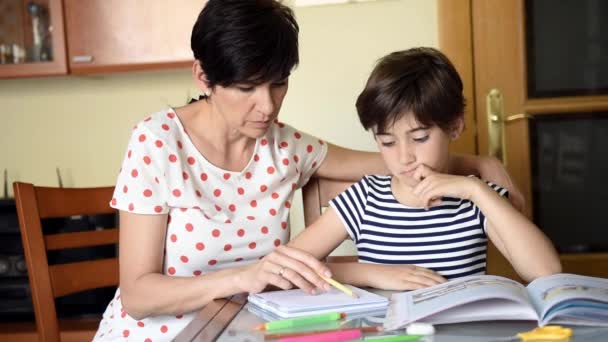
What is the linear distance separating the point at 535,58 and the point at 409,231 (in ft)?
3.79

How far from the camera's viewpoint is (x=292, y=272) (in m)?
1.25

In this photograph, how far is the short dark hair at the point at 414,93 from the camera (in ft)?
4.66

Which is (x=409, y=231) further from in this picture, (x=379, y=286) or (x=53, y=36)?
(x=53, y=36)

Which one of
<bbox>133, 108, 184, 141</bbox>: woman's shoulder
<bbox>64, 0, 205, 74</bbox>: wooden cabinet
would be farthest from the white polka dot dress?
<bbox>64, 0, 205, 74</bbox>: wooden cabinet

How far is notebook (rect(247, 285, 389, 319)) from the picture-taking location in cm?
112

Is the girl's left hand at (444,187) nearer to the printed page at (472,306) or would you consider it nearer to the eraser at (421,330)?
the printed page at (472,306)

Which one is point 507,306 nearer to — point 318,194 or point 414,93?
point 414,93

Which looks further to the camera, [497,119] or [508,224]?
[497,119]

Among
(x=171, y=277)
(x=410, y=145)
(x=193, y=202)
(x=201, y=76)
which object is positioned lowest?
(x=171, y=277)

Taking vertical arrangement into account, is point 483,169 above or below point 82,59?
below

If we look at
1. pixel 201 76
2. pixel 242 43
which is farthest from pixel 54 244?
pixel 242 43

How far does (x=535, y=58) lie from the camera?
96.0 inches

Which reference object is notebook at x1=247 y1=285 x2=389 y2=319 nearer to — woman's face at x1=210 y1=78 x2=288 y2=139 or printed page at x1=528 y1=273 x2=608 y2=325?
printed page at x1=528 y1=273 x2=608 y2=325

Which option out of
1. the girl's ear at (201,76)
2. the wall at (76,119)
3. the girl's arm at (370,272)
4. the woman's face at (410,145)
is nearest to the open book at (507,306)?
the girl's arm at (370,272)
